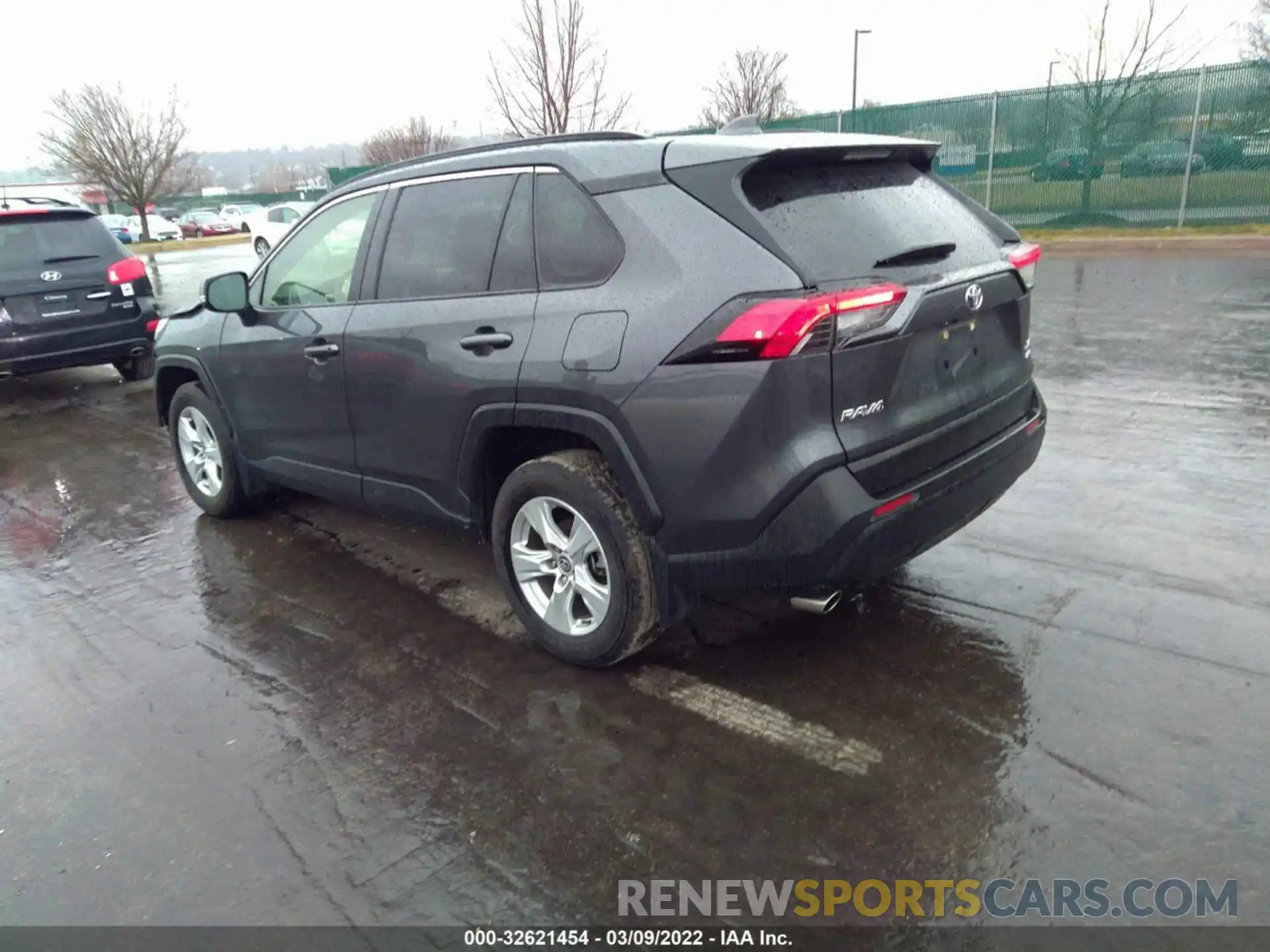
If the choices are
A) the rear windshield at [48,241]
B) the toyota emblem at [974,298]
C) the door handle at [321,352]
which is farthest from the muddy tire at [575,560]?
the rear windshield at [48,241]

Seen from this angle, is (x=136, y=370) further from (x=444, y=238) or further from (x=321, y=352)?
Answer: (x=444, y=238)

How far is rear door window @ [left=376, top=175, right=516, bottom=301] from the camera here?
3.53 m

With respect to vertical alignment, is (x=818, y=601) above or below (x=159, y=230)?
below

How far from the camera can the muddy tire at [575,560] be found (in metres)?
3.15

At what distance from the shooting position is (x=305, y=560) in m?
4.70

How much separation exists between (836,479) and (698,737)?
0.97 metres

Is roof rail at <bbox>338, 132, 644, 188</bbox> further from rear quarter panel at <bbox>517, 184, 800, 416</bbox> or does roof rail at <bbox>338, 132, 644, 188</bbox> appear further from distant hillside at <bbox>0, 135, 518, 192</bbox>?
distant hillside at <bbox>0, 135, 518, 192</bbox>

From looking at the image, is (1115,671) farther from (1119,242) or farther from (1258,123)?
(1258,123)

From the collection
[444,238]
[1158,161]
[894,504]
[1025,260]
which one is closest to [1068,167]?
[1158,161]

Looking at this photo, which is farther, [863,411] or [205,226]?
[205,226]

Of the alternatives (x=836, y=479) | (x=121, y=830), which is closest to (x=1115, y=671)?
(x=836, y=479)

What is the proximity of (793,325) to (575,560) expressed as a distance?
123cm

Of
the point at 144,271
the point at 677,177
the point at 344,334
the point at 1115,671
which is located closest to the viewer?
the point at 677,177

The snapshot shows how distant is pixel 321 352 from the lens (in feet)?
13.5
